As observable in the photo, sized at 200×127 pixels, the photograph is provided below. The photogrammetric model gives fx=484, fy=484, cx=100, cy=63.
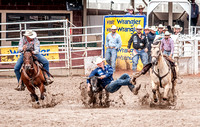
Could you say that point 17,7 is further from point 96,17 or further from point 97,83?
point 97,83

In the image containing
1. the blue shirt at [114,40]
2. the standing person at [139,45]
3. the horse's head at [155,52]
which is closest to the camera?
the horse's head at [155,52]

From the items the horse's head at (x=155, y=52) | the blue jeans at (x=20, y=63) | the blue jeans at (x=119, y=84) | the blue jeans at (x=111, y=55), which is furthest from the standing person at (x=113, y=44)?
the horse's head at (x=155, y=52)

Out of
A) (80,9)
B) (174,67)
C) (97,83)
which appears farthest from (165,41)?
(80,9)

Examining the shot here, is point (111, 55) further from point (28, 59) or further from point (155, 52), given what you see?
point (155, 52)

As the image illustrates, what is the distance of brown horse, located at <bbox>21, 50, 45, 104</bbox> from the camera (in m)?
10.1

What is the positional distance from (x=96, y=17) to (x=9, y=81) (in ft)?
31.4

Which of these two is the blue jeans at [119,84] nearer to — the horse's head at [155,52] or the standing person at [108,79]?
the standing person at [108,79]

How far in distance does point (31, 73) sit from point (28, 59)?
1.31 feet

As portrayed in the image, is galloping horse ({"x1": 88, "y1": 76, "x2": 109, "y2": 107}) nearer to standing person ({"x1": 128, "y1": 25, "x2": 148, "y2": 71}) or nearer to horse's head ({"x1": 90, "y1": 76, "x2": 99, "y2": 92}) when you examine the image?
horse's head ({"x1": 90, "y1": 76, "x2": 99, "y2": 92})

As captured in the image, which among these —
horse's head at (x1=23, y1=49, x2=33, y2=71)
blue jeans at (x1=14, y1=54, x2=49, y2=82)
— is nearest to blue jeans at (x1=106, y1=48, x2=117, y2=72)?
blue jeans at (x1=14, y1=54, x2=49, y2=82)

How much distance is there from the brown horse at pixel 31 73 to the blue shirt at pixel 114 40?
5.78 m

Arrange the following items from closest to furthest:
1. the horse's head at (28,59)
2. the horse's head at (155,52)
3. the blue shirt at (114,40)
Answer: the horse's head at (155,52) < the horse's head at (28,59) < the blue shirt at (114,40)

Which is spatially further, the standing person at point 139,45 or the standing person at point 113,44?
the standing person at point 113,44

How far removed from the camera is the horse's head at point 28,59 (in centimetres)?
1004
